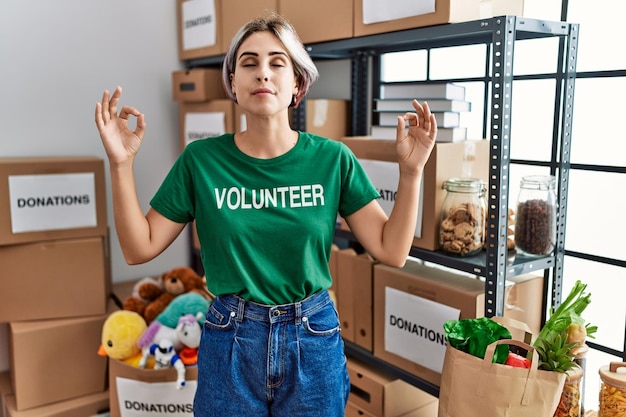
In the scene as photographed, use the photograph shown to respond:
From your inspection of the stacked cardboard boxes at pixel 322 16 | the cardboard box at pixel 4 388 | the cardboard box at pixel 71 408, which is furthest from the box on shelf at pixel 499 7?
the cardboard box at pixel 4 388

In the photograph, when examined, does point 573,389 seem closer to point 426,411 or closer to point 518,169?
point 426,411

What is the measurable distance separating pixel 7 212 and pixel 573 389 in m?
1.99

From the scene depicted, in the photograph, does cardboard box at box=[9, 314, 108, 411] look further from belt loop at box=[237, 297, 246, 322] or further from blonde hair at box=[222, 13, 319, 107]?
blonde hair at box=[222, 13, 319, 107]

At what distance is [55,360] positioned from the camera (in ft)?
7.43

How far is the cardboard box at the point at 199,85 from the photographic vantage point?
8.73ft

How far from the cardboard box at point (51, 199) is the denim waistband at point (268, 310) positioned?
127cm

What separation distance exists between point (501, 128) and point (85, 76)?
196cm

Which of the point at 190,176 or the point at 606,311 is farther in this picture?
the point at 606,311

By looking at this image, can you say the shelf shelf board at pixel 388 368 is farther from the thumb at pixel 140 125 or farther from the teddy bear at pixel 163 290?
the thumb at pixel 140 125

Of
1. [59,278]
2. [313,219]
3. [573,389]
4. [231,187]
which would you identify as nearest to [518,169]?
[573,389]

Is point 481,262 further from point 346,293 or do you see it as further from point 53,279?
point 53,279

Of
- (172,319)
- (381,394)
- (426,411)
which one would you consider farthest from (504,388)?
(172,319)

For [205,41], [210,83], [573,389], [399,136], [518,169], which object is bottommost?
[573,389]

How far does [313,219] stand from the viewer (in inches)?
50.5
